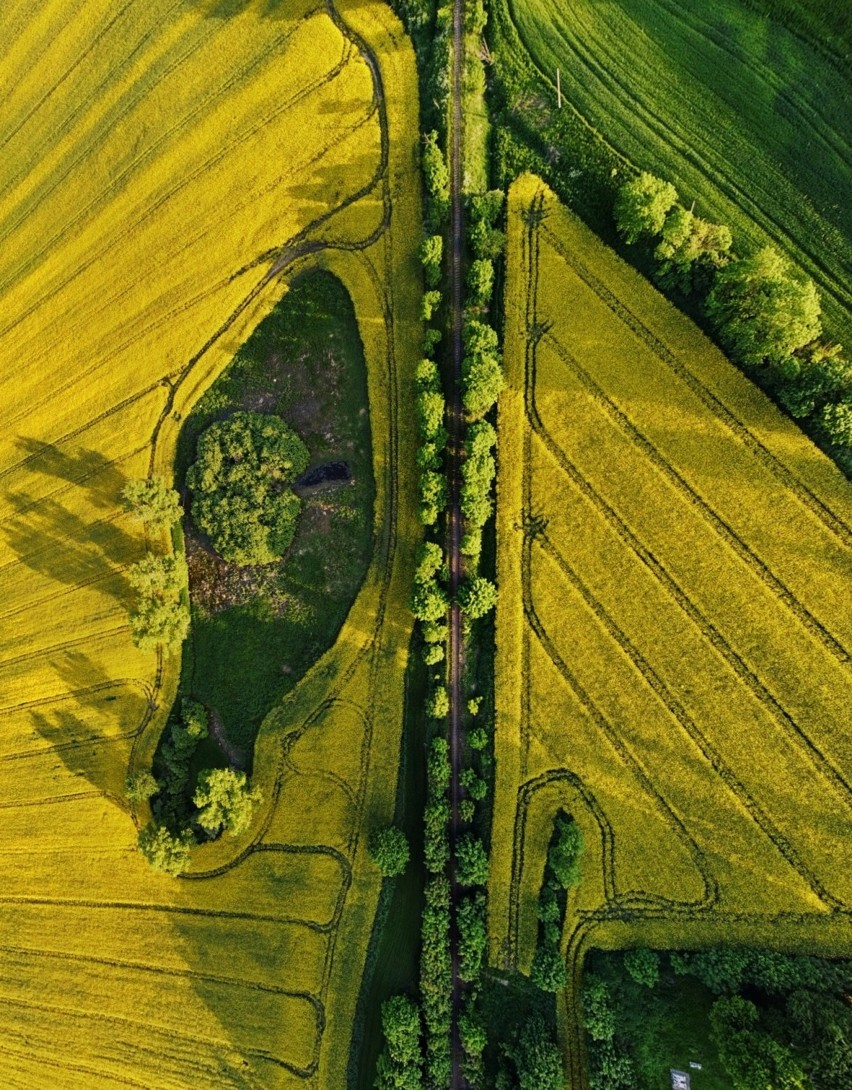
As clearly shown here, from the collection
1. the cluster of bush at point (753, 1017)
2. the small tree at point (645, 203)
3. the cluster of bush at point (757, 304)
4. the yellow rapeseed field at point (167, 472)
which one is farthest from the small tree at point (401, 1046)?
the small tree at point (645, 203)

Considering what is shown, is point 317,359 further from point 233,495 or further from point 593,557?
point 593,557

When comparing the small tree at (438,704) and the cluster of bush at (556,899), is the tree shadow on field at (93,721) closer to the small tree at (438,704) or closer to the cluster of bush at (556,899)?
the small tree at (438,704)

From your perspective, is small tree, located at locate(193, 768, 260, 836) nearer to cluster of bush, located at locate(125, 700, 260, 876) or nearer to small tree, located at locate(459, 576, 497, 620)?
cluster of bush, located at locate(125, 700, 260, 876)

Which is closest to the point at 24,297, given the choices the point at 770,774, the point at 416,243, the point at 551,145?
the point at 416,243

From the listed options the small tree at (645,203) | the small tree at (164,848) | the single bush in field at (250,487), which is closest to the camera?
the small tree at (645,203)

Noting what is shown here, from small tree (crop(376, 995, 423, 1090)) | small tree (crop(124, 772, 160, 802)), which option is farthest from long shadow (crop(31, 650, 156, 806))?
small tree (crop(376, 995, 423, 1090))

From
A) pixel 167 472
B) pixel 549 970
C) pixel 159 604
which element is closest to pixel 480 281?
pixel 167 472
